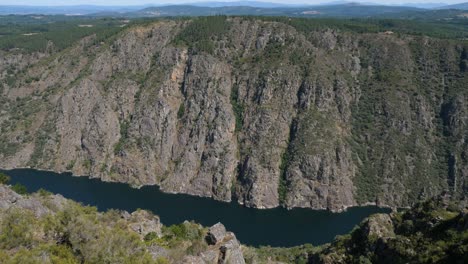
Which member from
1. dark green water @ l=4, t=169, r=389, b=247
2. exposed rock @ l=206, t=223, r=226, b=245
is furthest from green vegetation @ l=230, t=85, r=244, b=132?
exposed rock @ l=206, t=223, r=226, b=245

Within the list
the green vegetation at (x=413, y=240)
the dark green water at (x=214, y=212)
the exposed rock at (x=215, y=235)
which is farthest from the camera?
the dark green water at (x=214, y=212)

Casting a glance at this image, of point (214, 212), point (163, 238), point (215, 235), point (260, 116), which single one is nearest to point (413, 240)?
point (215, 235)

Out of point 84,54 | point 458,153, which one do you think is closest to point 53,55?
point 84,54

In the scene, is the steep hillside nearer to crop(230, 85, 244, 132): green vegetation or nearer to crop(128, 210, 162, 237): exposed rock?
crop(128, 210, 162, 237): exposed rock

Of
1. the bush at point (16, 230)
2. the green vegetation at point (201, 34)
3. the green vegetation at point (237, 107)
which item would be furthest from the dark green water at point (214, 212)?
the bush at point (16, 230)

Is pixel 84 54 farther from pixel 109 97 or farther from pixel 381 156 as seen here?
pixel 381 156

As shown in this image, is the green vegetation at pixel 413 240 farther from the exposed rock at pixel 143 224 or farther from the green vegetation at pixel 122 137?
the green vegetation at pixel 122 137
